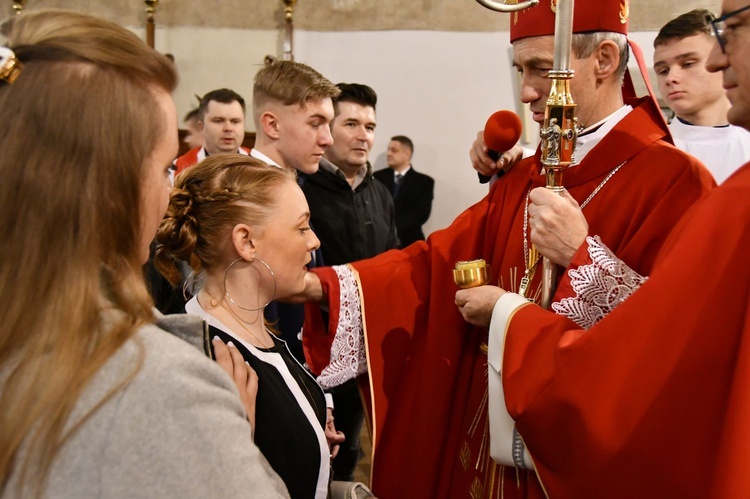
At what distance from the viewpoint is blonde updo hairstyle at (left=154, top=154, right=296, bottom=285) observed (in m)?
1.81

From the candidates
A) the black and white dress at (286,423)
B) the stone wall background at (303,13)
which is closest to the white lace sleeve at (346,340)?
the black and white dress at (286,423)

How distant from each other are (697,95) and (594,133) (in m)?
1.85

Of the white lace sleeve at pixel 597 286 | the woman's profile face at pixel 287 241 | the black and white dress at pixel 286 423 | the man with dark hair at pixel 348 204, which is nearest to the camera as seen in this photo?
the black and white dress at pixel 286 423

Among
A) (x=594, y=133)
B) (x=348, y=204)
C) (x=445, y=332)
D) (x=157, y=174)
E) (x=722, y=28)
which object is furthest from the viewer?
(x=348, y=204)

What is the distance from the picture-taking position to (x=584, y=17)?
2107mm

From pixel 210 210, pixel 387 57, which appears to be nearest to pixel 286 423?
pixel 210 210

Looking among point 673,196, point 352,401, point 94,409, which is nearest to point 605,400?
point 673,196

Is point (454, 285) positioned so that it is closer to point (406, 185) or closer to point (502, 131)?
point (502, 131)

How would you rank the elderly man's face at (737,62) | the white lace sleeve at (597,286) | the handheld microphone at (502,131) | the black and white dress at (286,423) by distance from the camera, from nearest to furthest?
the elderly man's face at (737,62) → the black and white dress at (286,423) → the white lace sleeve at (597,286) → the handheld microphone at (502,131)

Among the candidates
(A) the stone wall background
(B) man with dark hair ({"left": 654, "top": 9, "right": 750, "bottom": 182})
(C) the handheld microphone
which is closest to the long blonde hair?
(C) the handheld microphone

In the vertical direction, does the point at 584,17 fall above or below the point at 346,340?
above

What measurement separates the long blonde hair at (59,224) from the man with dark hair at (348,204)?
2.42m

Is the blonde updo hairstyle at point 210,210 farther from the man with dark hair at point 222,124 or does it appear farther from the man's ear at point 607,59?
the man with dark hair at point 222,124

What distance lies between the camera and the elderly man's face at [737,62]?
4.70ft
